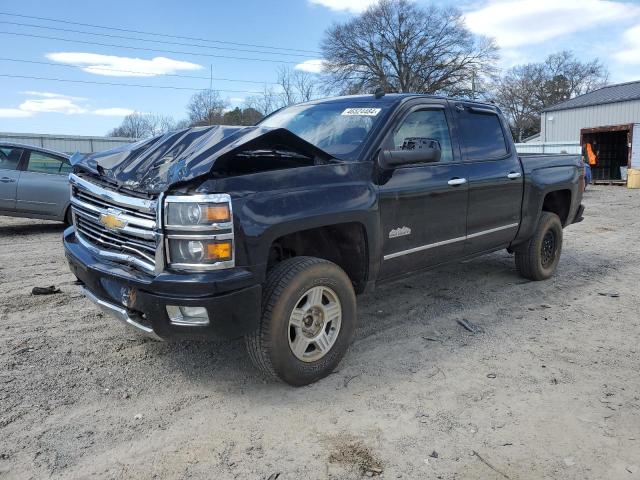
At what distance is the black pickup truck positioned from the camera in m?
3.10

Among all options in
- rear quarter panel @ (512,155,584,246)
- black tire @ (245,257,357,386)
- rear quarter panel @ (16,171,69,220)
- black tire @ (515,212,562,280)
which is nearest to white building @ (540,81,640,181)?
rear quarter panel @ (512,155,584,246)

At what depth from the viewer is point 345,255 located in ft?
13.1

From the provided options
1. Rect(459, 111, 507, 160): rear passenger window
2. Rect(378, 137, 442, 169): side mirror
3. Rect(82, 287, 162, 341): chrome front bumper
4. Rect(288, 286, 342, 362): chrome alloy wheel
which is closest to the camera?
Rect(82, 287, 162, 341): chrome front bumper

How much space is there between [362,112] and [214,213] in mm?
1938

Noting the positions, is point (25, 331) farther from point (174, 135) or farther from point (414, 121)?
point (414, 121)

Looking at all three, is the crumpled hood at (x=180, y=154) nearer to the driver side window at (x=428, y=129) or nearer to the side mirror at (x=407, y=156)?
the side mirror at (x=407, y=156)

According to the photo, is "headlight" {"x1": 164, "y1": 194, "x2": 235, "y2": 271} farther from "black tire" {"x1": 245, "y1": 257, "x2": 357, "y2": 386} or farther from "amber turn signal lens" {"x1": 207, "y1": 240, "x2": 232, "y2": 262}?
"black tire" {"x1": 245, "y1": 257, "x2": 357, "y2": 386}

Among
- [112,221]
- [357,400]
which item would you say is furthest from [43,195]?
[357,400]

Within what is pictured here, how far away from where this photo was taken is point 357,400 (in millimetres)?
3438

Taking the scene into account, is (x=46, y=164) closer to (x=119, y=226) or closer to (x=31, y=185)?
(x=31, y=185)

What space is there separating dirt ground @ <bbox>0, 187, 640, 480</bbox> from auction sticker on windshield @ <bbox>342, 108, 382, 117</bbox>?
185 centimetres

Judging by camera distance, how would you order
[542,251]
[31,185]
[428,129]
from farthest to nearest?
[31,185]
[542,251]
[428,129]

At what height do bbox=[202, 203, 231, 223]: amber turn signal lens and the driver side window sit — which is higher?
the driver side window

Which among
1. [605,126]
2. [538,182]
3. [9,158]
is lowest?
[538,182]
